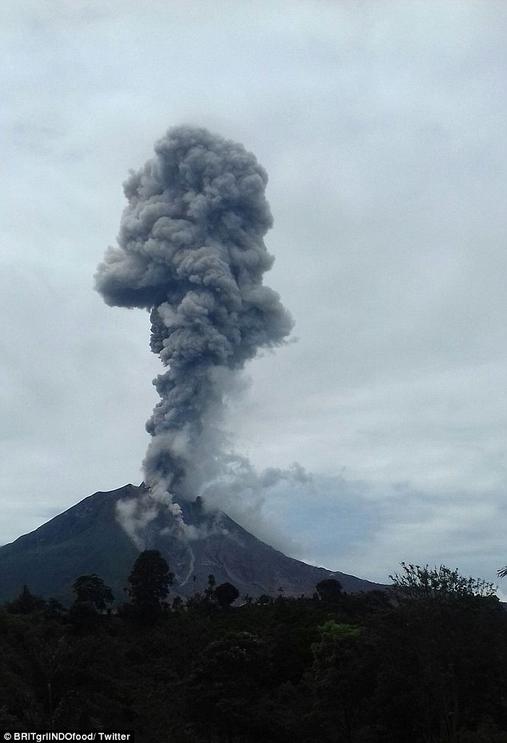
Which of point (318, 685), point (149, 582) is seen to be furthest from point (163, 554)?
point (318, 685)

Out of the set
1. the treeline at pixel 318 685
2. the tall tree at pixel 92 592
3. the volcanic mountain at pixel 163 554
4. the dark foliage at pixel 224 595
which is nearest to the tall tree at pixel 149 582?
the tall tree at pixel 92 592

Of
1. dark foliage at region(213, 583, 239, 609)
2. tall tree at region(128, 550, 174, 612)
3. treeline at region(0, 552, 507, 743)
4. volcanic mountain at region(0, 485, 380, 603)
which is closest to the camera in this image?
treeline at region(0, 552, 507, 743)

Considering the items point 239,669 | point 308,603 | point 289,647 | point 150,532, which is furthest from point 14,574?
point 239,669

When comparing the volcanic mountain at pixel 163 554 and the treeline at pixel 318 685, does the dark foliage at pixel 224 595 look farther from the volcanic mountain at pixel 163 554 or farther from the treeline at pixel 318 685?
the volcanic mountain at pixel 163 554

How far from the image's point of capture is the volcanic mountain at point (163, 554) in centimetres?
14150

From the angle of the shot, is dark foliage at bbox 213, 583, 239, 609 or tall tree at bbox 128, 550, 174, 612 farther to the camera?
dark foliage at bbox 213, 583, 239, 609

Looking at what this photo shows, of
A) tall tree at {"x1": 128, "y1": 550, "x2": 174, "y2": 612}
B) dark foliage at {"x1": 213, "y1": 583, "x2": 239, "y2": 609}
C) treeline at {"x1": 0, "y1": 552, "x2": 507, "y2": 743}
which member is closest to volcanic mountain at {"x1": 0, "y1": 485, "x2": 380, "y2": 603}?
dark foliage at {"x1": 213, "y1": 583, "x2": 239, "y2": 609}

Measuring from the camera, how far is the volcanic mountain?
464ft

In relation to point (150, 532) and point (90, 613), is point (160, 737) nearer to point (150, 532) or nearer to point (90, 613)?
point (90, 613)

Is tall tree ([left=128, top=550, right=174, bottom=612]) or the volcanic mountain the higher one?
the volcanic mountain

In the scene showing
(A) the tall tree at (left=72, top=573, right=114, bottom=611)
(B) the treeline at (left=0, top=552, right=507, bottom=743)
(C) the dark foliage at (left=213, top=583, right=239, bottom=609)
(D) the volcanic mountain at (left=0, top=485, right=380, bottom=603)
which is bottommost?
(B) the treeline at (left=0, top=552, right=507, bottom=743)

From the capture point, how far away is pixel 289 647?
4806 centimetres

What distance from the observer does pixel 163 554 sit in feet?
481

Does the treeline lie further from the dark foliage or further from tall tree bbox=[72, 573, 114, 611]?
the dark foliage
